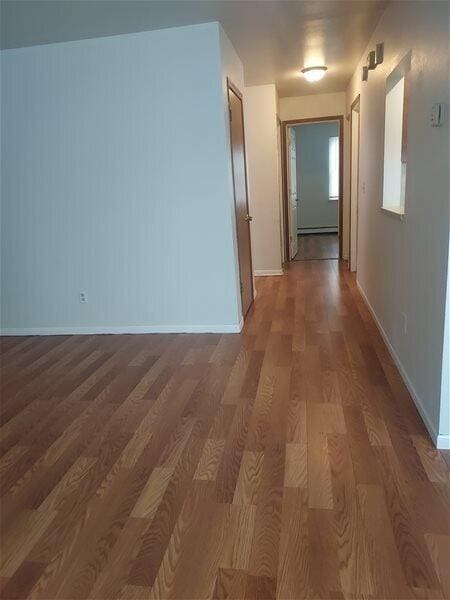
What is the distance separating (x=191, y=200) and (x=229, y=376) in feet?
5.16

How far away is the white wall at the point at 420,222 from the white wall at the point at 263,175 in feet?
7.09

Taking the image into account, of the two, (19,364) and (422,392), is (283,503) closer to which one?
(422,392)

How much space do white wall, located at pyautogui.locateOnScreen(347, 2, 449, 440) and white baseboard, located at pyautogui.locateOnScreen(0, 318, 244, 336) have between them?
135 centimetres

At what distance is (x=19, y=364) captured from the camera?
11.7 ft

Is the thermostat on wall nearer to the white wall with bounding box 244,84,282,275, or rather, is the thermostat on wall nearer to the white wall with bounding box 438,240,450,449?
the white wall with bounding box 438,240,450,449

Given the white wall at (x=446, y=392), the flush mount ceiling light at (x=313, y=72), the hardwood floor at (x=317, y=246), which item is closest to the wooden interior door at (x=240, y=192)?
the flush mount ceiling light at (x=313, y=72)

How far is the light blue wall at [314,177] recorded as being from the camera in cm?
967

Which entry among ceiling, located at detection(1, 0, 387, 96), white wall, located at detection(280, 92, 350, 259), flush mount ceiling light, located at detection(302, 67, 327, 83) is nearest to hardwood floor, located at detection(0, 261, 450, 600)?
ceiling, located at detection(1, 0, 387, 96)

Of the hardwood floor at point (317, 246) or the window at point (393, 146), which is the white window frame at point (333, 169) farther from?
the window at point (393, 146)

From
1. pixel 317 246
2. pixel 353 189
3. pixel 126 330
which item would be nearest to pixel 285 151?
pixel 353 189

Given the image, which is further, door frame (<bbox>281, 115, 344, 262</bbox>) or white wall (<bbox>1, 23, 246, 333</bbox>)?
door frame (<bbox>281, 115, 344, 262</bbox>)

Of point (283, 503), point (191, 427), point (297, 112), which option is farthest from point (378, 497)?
point (297, 112)

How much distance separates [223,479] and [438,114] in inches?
74.9

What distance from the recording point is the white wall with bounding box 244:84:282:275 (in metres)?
5.68
